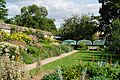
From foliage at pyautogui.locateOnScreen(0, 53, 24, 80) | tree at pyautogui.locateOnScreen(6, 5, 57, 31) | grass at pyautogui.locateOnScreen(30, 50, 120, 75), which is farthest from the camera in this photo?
tree at pyautogui.locateOnScreen(6, 5, 57, 31)

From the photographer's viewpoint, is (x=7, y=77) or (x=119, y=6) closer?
(x=7, y=77)

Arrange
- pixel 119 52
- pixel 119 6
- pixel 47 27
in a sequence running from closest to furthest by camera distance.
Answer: pixel 119 52 < pixel 119 6 < pixel 47 27

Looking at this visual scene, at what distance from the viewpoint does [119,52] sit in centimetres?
3678

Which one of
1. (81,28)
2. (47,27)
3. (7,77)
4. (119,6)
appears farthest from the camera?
(47,27)

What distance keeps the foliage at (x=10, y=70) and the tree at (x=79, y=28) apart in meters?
60.2

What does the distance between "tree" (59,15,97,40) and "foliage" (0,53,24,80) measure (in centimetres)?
6021

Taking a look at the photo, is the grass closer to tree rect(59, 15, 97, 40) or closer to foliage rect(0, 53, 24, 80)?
foliage rect(0, 53, 24, 80)

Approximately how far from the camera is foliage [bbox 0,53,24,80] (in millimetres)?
8461

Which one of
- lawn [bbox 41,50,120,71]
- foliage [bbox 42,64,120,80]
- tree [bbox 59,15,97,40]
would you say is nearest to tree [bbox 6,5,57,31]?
tree [bbox 59,15,97,40]

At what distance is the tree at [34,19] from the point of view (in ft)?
259

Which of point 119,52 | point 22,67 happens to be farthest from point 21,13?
point 22,67

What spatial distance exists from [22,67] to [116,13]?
188ft

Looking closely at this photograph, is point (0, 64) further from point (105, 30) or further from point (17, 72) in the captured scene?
point (105, 30)

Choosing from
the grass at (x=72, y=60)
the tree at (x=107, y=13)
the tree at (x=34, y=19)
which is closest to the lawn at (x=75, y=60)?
the grass at (x=72, y=60)
